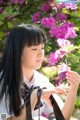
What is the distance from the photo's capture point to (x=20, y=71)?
7.70 feet

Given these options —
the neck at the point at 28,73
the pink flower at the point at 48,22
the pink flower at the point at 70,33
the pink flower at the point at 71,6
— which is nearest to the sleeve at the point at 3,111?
the neck at the point at 28,73

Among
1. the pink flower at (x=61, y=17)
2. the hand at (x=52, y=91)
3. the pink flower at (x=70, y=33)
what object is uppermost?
the hand at (x=52, y=91)

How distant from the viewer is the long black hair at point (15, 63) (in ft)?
7.53

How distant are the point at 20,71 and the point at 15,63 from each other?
6 cm

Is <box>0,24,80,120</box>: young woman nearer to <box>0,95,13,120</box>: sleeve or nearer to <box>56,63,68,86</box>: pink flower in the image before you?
<box>0,95,13,120</box>: sleeve

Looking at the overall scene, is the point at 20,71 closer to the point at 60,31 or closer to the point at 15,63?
the point at 15,63

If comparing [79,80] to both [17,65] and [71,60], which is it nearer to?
[17,65]

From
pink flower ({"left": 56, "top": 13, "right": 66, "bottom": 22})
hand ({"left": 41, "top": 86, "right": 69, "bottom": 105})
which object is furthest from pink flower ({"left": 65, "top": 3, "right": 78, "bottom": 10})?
hand ({"left": 41, "top": 86, "right": 69, "bottom": 105})

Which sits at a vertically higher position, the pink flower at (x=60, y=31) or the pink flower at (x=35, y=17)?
the pink flower at (x=60, y=31)

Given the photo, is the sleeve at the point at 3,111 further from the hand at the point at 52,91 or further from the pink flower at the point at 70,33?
the pink flower at the point at 70,33

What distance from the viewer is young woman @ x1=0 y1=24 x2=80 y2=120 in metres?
2.29

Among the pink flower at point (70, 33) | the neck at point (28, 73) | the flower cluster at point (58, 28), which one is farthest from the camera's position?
the pink flower at point (70, 33)

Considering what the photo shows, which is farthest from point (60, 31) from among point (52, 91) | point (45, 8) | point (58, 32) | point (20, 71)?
point (52, 91)

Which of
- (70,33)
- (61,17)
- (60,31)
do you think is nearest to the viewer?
(70,33)
